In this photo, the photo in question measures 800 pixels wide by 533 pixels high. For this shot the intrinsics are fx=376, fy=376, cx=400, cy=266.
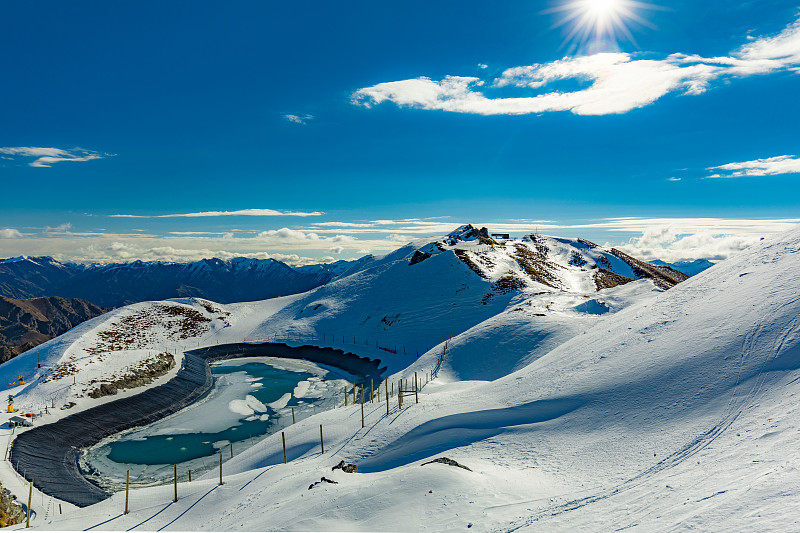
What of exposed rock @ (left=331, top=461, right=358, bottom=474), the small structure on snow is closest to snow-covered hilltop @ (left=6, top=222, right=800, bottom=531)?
exposed rock @ (left=331, top=461, right=358, bottom=474)

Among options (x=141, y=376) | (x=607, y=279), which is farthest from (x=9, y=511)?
(x=607, y=279)

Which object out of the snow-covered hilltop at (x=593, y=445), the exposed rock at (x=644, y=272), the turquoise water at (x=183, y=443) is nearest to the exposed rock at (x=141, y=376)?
the turquoise water at (x=183, y=443)

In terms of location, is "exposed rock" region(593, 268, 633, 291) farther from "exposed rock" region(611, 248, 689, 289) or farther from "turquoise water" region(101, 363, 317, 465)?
"turquoise water" region(101, 363, 317, 465)

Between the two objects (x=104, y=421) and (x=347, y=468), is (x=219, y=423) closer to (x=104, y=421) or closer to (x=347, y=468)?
(x=104, y=421)

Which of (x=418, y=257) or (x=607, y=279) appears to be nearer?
(x=418, y=257)

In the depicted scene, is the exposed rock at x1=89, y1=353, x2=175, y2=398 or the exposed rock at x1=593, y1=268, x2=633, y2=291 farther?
the exposed rock at x1=593, y1=268, x2=633, y2=291

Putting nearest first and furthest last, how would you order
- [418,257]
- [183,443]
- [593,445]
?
[593,445]
[183,443]
[418,257]

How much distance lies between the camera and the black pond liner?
112 ft

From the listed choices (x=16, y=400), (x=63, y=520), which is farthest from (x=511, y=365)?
(x=16, y=400)

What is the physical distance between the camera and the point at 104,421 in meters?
48.1

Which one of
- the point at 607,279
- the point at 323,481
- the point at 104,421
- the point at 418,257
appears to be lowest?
the point at 104,421

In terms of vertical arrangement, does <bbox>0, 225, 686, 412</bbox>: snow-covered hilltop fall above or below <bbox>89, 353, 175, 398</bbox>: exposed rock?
above

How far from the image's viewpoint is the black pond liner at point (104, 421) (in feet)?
112

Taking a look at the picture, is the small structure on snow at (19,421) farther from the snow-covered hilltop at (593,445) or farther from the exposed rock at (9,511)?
the snow-covered hilltop at (593,445)
